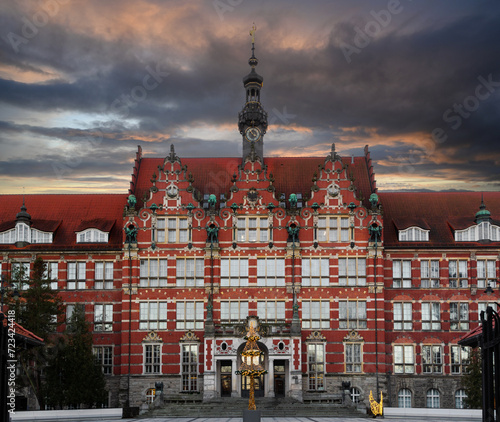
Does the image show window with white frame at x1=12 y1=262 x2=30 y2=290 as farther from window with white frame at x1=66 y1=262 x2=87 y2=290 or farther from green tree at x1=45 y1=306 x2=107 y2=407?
green tree at x1=45 y1=306 x2=107 y2=407

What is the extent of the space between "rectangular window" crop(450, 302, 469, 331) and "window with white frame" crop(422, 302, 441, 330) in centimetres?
112

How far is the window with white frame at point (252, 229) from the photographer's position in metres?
59.1

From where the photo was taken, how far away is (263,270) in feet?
192

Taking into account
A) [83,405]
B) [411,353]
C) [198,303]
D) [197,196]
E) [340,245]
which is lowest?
[83,405]

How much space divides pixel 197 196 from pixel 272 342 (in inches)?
577

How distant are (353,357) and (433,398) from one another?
25.3ft

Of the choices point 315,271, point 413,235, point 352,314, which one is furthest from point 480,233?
point 315,271

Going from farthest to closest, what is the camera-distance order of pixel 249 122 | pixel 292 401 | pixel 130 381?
pixel 249 122, pixel 130 381, pixel 292 401

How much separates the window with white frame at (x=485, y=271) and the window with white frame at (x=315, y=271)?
44.3 feet

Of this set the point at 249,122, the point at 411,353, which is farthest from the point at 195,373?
the point at 249,122

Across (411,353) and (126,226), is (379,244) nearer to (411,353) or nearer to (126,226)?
(411,353)

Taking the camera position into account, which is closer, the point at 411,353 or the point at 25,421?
the point at 25,421

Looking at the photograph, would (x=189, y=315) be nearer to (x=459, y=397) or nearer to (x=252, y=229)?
(x=252, y=229)

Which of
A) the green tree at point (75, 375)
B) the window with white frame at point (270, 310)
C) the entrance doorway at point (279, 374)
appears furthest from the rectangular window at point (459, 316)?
the green tree at point (75, 375)
